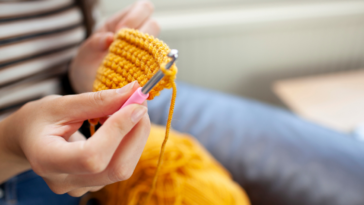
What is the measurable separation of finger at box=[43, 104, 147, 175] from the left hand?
0.25 meters

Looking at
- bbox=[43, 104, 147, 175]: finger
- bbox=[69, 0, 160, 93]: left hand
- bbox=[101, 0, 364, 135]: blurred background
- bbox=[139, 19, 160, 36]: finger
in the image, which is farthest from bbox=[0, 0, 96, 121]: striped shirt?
bbox=[101, 0, 364, 135]: blurred background

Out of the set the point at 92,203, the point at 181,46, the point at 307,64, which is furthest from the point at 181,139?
the point at 307,64

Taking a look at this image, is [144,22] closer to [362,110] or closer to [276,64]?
[362,110]

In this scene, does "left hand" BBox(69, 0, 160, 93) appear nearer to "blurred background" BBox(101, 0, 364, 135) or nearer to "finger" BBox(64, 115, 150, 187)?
"finger" BBox(64, 115, 150, 187)

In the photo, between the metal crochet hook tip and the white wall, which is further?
→ the white wall

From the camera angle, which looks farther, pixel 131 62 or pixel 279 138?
pixel 279 138

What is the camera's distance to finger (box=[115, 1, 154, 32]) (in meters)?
0.52

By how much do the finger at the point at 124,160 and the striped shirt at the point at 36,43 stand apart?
34cm

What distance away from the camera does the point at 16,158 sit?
0.38 m

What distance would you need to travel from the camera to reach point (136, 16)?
0.52 m

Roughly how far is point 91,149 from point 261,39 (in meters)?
1.17

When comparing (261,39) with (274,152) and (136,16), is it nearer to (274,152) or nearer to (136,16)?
(274,152)

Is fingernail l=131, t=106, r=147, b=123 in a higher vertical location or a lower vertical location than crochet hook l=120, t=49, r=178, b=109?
lower

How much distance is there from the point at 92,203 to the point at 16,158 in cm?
21
